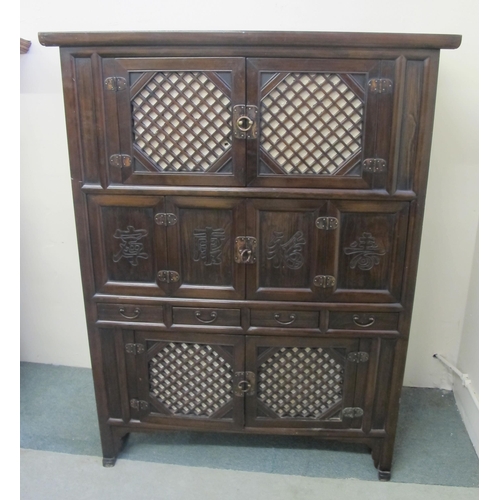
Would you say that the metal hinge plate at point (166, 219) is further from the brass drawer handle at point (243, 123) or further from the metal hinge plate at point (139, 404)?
the metal hinge plate at point (139, 404)

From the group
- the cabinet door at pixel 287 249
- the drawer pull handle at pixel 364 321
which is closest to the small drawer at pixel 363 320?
the drawer pull handle at pixel 364 321

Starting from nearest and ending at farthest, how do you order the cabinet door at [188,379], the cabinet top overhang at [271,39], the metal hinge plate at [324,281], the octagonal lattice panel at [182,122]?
the cabinet top overhang at [271,39]
the octagonal lattice panel at [182,122]
the metal hinge plate at [324,281]
the cabinet door at [188,379]

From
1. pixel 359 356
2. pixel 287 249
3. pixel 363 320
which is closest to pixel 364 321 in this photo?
pixel 363 320

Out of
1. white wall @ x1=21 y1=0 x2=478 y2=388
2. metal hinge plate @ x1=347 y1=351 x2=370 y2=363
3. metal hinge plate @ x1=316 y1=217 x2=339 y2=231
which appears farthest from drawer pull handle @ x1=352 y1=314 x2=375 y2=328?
white wall @ x1=21 y1=0 x2=478 y2=388

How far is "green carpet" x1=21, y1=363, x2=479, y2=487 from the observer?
1729 millimetres

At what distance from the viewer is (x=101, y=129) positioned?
1412 millimetres

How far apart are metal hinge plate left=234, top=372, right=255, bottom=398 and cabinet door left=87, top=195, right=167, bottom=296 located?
0.44 m

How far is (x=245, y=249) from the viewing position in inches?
58.1

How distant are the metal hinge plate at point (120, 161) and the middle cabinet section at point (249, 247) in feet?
0.37

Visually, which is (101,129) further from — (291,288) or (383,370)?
(383,370)

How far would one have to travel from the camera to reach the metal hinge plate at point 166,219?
1.47 metres

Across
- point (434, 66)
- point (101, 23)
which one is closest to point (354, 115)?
point (434, 66)

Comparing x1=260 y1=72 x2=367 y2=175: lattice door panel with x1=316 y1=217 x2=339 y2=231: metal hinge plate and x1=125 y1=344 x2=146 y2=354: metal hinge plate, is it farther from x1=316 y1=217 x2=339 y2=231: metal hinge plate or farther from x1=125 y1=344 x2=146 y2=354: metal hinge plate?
x1=125 y1=344 x2=146 y2=354: metal hinge plate

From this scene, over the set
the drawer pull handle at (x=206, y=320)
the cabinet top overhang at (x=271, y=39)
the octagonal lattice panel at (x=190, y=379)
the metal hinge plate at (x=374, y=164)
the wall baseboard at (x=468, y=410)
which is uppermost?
the cabinet top overhang at (x=271, y=39)
